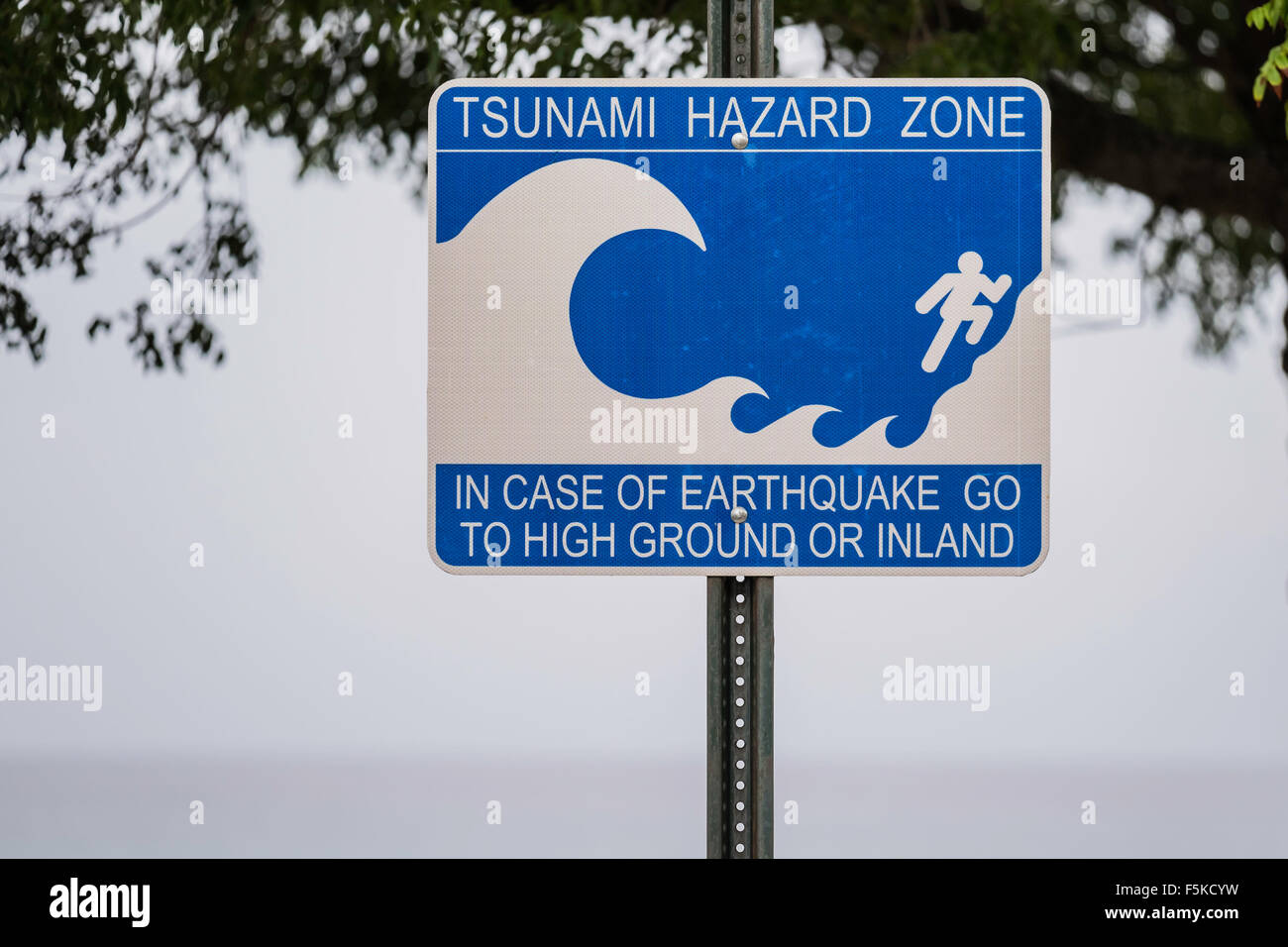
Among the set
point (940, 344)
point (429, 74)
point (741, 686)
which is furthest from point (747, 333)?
point (429, 74)

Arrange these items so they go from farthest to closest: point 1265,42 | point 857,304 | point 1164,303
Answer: point 1164,303, point 1265,42, point 857,304

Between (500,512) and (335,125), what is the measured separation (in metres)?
4.84

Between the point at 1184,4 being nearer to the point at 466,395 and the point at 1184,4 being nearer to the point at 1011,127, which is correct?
the point at 1011,127

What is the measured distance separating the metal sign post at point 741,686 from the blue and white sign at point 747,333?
0.06 metres

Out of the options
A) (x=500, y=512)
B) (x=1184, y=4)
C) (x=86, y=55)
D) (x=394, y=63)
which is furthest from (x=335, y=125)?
(x=500, y=512)

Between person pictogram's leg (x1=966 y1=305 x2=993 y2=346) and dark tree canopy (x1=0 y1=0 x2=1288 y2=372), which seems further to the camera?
dark tree canopy (x1=0 y1=0 x2=1288 y2=372)

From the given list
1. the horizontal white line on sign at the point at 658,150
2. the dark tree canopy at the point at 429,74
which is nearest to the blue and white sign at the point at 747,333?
the horizontal white line on sign at the point at 658,150

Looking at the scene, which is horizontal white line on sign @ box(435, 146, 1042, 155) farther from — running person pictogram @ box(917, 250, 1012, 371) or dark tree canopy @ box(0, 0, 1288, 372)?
dark tree canopy @ box(0, 0, 1288, 372)

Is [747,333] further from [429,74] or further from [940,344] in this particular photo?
[429,74]

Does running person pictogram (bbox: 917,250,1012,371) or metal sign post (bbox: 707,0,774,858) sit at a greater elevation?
running person pictogram (bbox: 917,250,1012,371)

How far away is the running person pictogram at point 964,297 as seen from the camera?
8.93 feet

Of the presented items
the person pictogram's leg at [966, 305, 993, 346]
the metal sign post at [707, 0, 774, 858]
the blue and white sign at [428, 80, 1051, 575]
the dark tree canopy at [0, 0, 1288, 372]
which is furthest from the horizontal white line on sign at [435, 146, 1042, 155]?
the dark tree canopy at [0, 0, 1288, 372]

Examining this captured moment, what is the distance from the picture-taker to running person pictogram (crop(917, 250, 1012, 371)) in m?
2.72

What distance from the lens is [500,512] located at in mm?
2744
